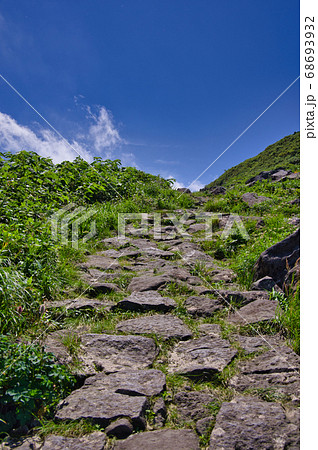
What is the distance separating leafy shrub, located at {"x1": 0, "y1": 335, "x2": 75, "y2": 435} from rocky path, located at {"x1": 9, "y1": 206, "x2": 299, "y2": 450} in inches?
4.8

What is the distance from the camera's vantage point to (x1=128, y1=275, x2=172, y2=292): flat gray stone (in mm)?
4863

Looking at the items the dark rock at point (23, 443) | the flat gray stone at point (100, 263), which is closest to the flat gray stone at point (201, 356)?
the dark rock at point (23, 443)

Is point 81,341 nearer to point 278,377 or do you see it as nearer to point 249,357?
point 249,357

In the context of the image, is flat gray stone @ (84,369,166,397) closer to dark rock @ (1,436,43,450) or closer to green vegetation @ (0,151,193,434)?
green vegetation @ (0,151,193,434)

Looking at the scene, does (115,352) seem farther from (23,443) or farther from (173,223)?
(173,223)

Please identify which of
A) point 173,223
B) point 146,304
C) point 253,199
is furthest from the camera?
point 253,199

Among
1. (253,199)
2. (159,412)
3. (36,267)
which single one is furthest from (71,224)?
(253,199)

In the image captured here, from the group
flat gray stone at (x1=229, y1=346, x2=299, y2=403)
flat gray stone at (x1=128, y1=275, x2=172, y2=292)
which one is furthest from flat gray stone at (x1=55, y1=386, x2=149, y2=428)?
flat gray stone at (x1=128, y1=275, x2=172, y2=292)

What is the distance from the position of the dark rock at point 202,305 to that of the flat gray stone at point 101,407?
1817 mm

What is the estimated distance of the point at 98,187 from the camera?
11258mm

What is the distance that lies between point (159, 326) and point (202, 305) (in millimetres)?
846

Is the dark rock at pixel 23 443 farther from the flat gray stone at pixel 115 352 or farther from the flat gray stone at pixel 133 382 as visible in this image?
the flat gray stone at pixel 115 352

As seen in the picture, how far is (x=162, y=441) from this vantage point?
2.05 metres

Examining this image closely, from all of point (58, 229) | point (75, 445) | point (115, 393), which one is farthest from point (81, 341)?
point (58, 229)
